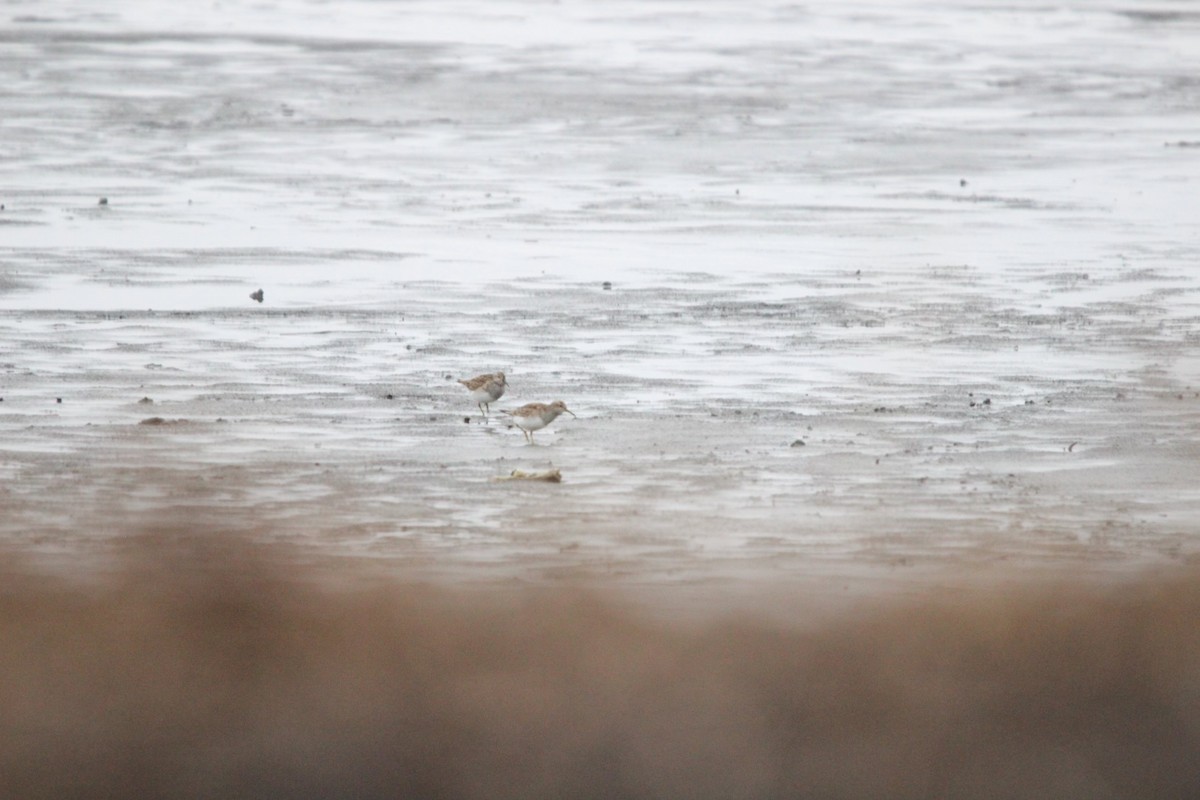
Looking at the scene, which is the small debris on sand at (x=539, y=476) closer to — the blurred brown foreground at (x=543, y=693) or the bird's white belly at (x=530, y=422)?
the bird's white belly at (x=530, y=422)

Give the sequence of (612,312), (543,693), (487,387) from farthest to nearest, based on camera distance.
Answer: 1. (612,312)
2. (487,387)
3. (543,693)

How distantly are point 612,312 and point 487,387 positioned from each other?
269 cm

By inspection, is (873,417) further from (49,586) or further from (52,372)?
(49,586)

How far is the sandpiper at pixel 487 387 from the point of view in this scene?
7.16 metres

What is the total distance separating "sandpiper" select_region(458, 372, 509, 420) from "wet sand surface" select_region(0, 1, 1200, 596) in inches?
5.0

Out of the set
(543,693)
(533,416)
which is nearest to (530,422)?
(533,416)

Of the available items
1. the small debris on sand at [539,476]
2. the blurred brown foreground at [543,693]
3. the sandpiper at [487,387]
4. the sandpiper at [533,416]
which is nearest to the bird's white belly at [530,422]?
the sandpiper at [533,416]

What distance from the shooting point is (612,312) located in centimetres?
979

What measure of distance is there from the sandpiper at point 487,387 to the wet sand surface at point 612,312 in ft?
0.42

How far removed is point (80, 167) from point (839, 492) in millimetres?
11402

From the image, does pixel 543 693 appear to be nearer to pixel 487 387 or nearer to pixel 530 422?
pixel 530 422

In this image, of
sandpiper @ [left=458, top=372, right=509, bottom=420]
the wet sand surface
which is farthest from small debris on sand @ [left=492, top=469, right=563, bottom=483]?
sandpiper @ [left=458, top=372, right=509, bottom=420]

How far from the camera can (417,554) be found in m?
0.99

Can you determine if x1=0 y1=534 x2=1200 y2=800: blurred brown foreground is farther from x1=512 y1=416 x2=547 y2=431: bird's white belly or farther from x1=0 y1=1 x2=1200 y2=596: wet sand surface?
x1=512 y1=416 x2=547 y2=431: bird's white belly
